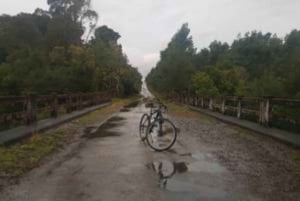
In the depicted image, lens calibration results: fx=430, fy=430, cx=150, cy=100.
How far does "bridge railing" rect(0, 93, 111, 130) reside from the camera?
13.8 metres

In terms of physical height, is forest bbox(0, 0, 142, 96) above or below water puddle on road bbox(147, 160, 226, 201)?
above

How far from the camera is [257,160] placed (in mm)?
8992

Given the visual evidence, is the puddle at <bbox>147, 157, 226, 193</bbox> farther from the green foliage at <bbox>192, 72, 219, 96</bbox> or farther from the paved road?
the green foliage at <bbox>192, 72, 219, 96</bbox>

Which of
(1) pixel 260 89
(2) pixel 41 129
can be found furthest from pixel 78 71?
(2) pixel 41 129

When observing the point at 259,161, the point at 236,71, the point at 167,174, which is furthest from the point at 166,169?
the point at 236,71

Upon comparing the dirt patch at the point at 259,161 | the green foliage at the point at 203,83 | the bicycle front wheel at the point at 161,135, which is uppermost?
the green foliage at the point at 203,83

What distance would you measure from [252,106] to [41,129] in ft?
31.9

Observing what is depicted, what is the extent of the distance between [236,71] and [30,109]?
4360cm

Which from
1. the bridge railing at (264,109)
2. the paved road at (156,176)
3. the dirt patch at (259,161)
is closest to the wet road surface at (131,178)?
the paved road at (156,176)

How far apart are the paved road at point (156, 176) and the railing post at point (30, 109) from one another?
16.0 feet

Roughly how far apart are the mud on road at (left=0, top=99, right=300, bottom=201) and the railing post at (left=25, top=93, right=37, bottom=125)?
4485 mm

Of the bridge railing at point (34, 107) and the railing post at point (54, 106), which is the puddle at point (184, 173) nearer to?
the bridge railing at point (34, 107)

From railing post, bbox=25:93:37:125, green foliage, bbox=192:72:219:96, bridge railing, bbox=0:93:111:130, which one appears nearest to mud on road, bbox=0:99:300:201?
bridge railing, bbox=0:93:111:130

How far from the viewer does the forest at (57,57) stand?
40.4 meters
